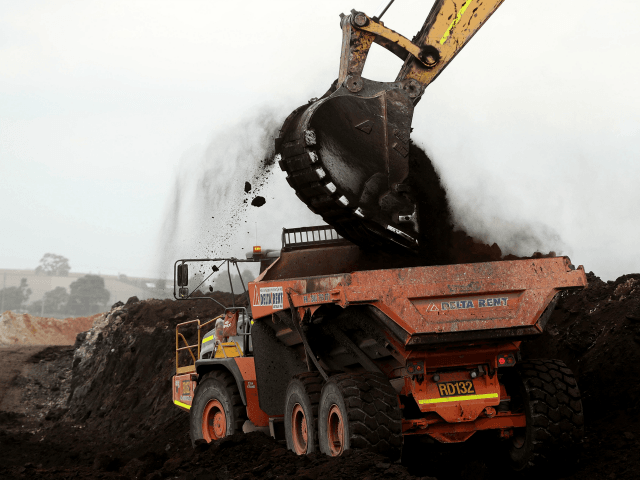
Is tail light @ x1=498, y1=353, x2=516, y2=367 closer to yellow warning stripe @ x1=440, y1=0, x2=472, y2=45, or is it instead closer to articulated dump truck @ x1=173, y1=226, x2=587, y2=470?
articulated dump truck @ x1=173, y1=226, x2=587, y2=470

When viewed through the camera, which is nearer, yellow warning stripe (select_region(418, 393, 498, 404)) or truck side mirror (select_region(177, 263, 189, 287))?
yellow warning stripe (select_region(418, 393, 498, 404))

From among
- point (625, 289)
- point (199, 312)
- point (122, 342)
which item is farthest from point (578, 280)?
point (122, 342)

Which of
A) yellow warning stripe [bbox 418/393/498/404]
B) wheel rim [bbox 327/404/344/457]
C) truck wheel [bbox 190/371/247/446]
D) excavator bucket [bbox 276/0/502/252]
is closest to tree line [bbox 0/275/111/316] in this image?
truck wheel [bbox 190/371/247/446]

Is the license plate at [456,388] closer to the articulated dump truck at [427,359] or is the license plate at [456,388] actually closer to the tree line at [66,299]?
the articulated dump truck at [427,359]

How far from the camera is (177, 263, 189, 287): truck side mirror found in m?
7.40

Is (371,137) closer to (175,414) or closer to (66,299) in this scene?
(175,414)

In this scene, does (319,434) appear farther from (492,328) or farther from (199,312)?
(199,312)

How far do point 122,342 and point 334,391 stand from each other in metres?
12.4

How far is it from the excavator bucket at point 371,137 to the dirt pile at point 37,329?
2125cm

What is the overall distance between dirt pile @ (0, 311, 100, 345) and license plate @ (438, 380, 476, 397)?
22.1 metres

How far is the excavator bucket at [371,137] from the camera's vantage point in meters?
6.02

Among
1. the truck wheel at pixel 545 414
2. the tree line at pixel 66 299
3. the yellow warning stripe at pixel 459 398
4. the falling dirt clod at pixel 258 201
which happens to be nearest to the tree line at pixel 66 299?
the tree line at pixel 66 299

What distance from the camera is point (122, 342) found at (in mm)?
16688

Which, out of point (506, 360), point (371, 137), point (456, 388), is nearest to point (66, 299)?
point (371, 137)
